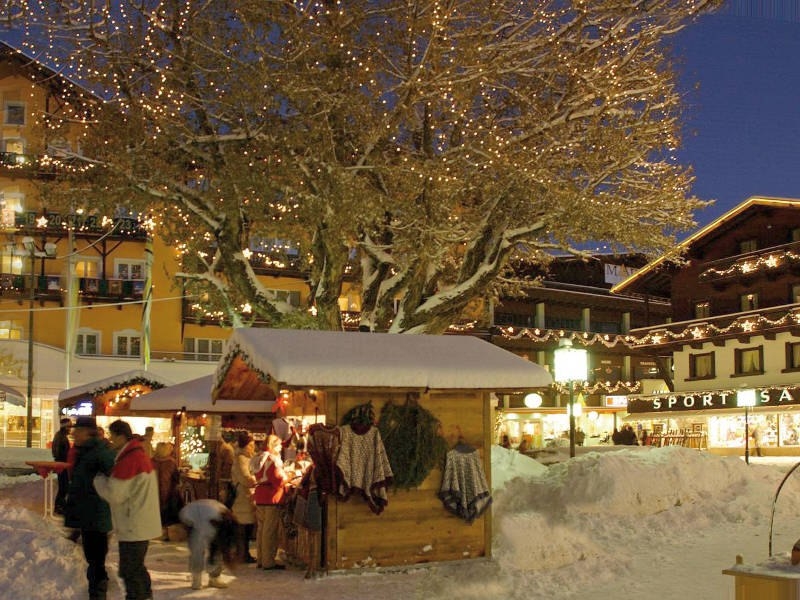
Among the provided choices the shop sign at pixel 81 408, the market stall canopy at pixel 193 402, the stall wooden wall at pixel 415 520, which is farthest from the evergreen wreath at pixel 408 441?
the shop sign at pixel 81 408

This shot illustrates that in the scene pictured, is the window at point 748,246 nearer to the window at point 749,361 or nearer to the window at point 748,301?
the window at point 748,301

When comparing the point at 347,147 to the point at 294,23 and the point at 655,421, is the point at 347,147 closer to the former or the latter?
the point at 294,23

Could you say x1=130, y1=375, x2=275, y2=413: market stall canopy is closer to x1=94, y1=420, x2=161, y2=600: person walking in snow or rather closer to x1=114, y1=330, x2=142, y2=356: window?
x1=94, y1=420, x2=161, y2=600: person walking in snow

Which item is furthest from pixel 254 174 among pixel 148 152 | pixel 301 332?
pixel 301 332

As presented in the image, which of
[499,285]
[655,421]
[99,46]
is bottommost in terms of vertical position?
[655,421]

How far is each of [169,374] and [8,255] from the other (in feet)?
31.4

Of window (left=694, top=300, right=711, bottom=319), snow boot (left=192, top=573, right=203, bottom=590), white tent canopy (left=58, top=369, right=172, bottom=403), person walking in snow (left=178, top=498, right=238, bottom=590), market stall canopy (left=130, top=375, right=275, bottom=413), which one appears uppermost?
window (left=694, top=300, right=711, bottom=319)

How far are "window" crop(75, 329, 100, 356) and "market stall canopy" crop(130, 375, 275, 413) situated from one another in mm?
29201

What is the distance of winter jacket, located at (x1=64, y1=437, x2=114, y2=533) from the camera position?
915 cm

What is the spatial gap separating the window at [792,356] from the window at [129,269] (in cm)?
3143

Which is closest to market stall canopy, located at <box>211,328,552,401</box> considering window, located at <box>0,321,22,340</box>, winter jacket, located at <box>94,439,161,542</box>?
winter jacket, located at <box>94,439,161,542</box>

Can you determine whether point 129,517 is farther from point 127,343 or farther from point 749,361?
point 749,361

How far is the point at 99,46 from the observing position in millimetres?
16984

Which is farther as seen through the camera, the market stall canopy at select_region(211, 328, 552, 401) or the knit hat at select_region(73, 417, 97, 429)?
the market stall canopy at select_region(211, 328, 552, 401)
